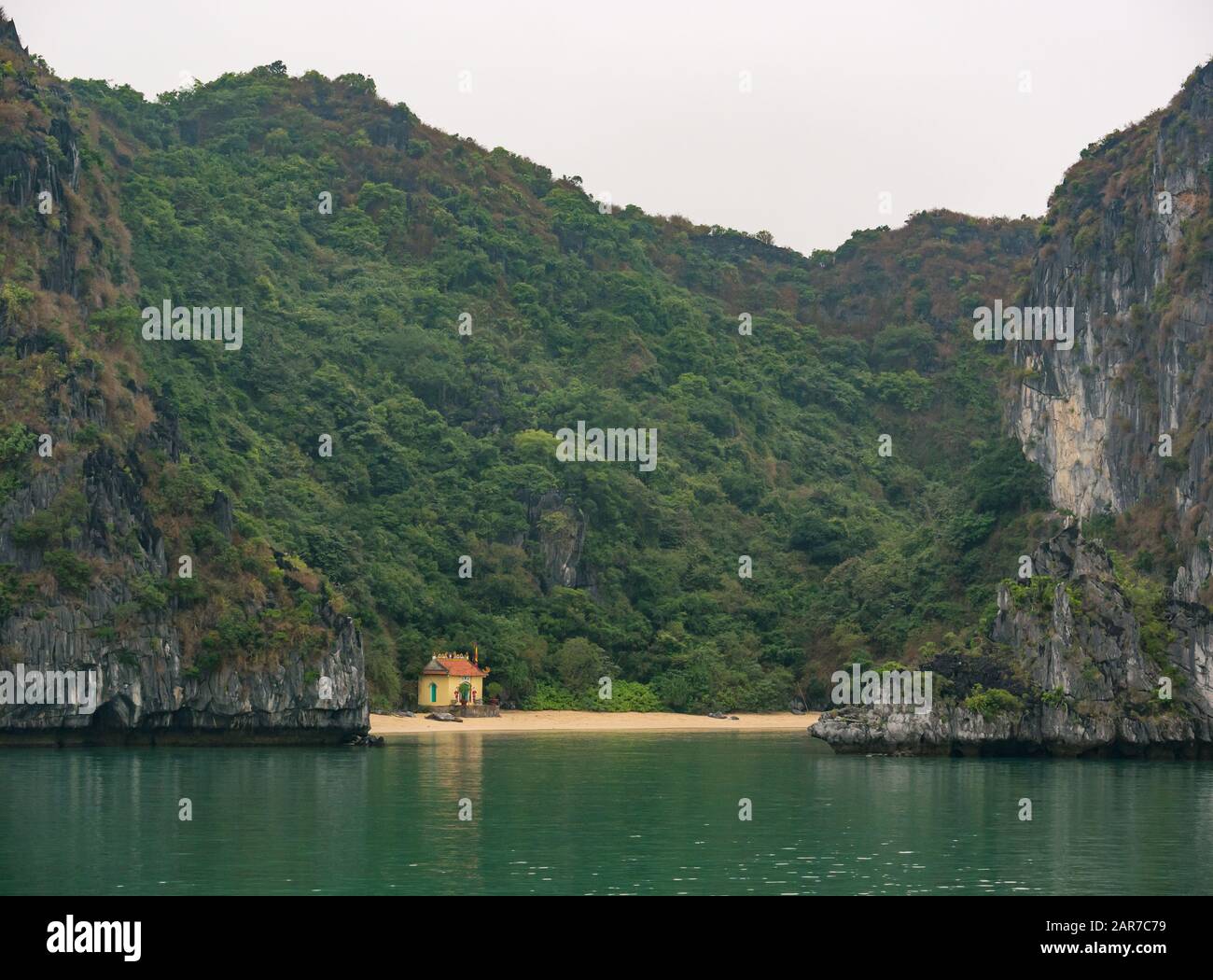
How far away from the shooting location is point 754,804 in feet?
153

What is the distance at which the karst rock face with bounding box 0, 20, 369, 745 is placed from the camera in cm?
6569

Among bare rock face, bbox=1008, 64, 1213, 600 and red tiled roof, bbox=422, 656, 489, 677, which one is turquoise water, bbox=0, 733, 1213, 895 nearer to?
red tiled roof, bbox=422, 656, 489, 677

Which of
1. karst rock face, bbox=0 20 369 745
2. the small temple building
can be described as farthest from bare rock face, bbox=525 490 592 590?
karst rock face, bbox=0 20 369 745

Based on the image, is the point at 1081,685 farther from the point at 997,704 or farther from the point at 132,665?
the point at 132,665

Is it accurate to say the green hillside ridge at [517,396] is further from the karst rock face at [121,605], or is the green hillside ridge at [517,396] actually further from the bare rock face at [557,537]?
the karst rock face at [121,605]

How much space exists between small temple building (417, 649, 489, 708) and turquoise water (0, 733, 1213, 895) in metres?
22.7

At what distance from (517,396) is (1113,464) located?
45.2 meters

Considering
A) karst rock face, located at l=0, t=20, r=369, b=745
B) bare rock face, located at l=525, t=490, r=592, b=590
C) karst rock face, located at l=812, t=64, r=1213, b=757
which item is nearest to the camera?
karst rock face, located at l=812, t=64, r=1213, b=757

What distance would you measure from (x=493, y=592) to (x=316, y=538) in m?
13.4

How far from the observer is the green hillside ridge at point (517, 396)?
288 feet

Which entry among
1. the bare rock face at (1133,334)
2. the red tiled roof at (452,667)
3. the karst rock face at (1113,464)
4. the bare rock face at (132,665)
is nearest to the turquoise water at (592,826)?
the karst rock face at (1113,464)

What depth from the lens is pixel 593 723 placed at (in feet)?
291
